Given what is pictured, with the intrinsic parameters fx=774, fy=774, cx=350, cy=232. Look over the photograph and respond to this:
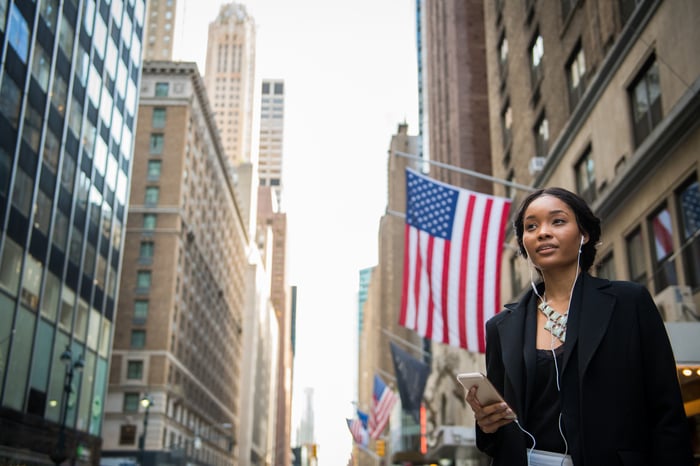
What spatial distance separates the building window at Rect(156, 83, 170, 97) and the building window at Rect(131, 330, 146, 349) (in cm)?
2545

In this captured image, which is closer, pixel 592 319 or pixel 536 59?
pixel 592 319

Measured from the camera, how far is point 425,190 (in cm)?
2041

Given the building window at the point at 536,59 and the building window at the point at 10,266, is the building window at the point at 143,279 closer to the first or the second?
the building window at the point at 10,266

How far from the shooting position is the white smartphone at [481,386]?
10.3 feet

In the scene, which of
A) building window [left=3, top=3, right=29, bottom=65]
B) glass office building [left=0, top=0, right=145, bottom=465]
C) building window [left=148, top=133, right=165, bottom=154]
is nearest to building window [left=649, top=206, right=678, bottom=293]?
glass office building [left=0, top=0, right=145, bottom=465]

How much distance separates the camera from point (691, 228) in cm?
1770

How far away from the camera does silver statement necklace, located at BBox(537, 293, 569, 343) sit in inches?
140

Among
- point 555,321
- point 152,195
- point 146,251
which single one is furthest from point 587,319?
point 152,195

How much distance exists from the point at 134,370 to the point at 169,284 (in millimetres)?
8530

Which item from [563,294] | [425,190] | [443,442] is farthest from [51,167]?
[563,294]

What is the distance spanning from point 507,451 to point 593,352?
60cm

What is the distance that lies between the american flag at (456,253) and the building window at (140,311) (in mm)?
55472

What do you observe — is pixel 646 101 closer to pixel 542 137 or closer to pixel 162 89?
pixel 542 137

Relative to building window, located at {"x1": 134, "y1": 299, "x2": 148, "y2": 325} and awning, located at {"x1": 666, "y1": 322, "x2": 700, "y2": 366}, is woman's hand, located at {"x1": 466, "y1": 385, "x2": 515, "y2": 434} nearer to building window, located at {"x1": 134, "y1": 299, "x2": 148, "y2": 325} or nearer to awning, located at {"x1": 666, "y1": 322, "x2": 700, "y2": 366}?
awning, located at {"x1": 666, "y1": 322, "x2": 700, "y2": 366}
